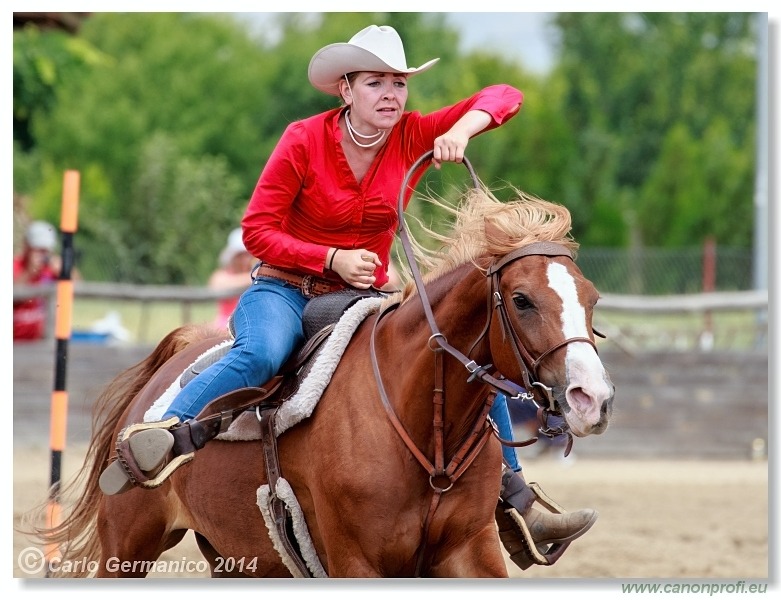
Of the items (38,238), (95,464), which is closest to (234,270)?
(38,238)

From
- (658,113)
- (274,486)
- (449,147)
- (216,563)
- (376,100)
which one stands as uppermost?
(658,113)

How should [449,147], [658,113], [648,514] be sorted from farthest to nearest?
[658,113]
[648,514]
[449,147]

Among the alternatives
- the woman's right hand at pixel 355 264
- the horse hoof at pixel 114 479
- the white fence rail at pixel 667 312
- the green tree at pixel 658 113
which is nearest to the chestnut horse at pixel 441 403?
the woman's right hand at pixel 355 264

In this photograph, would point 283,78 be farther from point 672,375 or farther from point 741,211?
point 672,375

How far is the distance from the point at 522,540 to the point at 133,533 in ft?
4.72

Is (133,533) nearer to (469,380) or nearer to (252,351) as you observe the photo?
(252,351)

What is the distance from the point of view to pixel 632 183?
23.0 meters

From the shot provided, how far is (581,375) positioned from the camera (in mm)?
2723

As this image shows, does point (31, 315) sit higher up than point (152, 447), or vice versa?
point (31, 315)

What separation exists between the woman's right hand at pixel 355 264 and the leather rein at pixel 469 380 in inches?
5.6

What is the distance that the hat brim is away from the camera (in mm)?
3479

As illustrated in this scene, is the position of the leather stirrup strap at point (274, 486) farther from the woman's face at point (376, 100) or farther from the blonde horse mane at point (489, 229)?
the woman's face at point (376, 100)

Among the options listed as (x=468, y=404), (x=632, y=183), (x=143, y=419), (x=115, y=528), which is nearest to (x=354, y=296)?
(x=468, y=404)

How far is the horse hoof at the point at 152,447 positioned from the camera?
11.0 ft
